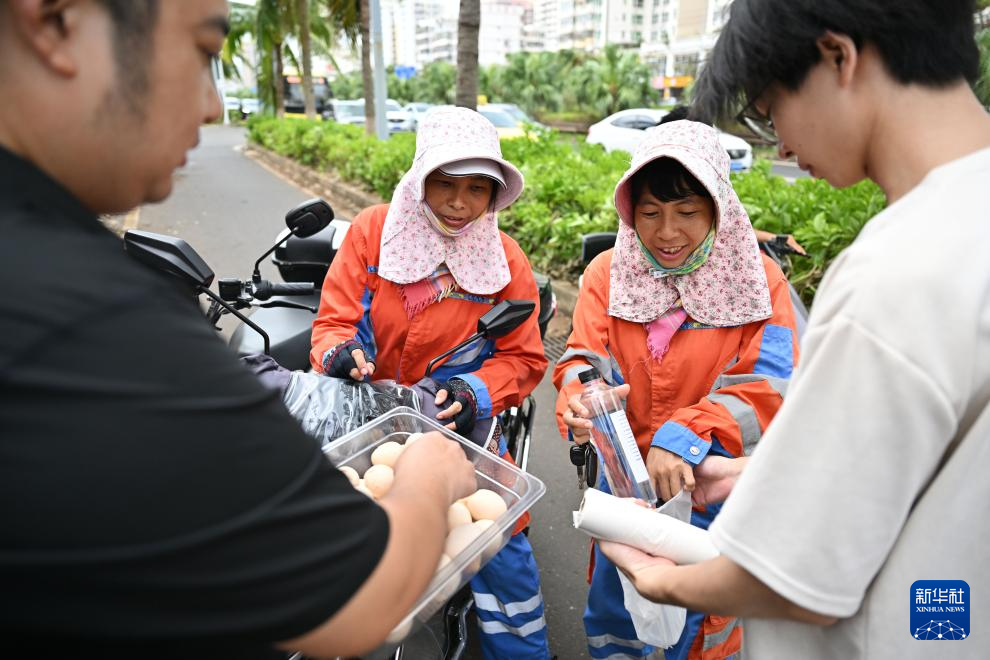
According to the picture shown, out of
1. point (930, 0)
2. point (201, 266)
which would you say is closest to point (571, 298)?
point (201, 266)

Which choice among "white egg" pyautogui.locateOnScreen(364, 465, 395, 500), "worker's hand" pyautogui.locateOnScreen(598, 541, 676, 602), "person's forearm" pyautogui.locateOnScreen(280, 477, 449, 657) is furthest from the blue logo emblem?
"white egg" pyautogui.locateOnScreen(364, 465, 395, 500)

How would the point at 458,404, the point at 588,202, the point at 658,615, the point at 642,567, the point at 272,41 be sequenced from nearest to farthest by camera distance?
the point at 642,567
the point at 658,615
the point at 458,404
the point at 588,202
the point at 272,41

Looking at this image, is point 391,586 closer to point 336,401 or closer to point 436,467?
point 436,467

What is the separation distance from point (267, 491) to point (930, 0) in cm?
108

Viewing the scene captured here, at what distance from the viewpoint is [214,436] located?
66 cm

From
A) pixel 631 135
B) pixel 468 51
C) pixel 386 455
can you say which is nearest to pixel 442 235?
pixel 386 455

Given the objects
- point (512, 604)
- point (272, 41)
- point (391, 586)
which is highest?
point (272, 41)

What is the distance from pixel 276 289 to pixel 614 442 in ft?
4.67

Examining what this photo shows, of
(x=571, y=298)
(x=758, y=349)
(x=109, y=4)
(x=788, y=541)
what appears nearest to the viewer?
(x=109, y=4)

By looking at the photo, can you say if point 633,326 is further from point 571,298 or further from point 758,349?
point 571,298

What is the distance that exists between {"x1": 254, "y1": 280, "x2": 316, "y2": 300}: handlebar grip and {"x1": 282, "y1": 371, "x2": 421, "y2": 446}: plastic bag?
1.88ft

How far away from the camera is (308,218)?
2.19 metres

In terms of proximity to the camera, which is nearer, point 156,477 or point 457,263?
point 156,477

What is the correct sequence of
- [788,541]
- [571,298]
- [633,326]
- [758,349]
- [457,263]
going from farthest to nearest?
1. [571,298]
2. [457,263]
3. [633,326]
4. [758,349]
5. [788,541]
